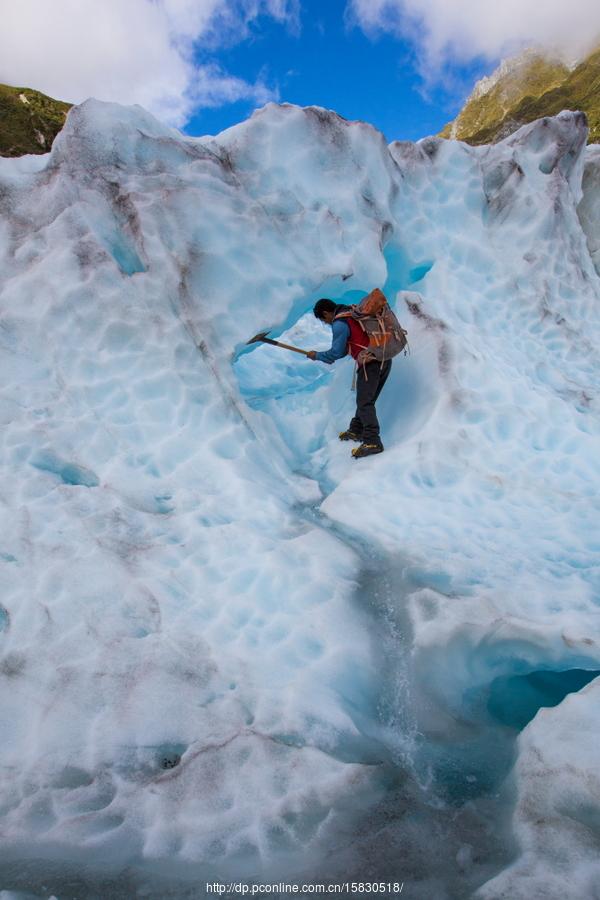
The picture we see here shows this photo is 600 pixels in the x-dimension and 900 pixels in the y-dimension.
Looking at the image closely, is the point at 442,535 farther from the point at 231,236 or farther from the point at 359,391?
the point at 231,236

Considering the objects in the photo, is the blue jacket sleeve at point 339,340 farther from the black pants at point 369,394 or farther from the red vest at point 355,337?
the black pants at point 369,394

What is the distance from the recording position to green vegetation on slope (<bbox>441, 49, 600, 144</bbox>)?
4700 inches

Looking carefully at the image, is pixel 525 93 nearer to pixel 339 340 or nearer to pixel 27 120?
pixel 27 120

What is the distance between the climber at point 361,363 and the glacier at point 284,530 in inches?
9.8

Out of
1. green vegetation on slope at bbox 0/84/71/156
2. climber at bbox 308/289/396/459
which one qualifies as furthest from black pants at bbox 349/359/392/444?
green vegetation on slope at bbox 0/84/71/156

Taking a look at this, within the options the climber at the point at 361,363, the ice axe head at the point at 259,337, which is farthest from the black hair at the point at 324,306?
the ice axe head at the point at 259,337

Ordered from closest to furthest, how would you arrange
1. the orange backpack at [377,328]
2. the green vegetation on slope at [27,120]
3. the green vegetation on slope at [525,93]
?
1. the orange backpack at [377,328]
2. the green vegetation on slope at [27,120]
3. the green vegetation on slope at [525,93]

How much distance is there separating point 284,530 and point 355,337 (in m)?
2.06

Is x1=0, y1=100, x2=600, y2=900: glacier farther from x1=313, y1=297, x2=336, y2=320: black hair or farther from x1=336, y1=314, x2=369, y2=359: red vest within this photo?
x1=336, y1=314, x2=369, y2=359: red vest

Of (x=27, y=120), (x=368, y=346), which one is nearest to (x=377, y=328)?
(x=368, y=346)

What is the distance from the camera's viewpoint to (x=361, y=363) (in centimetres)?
510

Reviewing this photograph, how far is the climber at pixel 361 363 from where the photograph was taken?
5.05m

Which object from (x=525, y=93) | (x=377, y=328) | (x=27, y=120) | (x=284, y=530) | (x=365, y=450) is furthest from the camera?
(x=525, y=93)

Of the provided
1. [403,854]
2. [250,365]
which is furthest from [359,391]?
[403,854]
